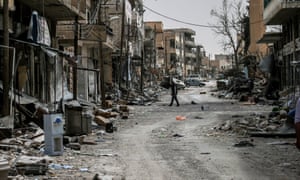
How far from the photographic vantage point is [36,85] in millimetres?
22562

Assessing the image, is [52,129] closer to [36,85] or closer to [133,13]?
[36,85]

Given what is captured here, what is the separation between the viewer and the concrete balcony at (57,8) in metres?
20.9

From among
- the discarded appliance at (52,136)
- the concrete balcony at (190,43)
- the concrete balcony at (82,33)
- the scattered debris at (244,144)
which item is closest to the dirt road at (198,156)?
the scattered debris at (244,144)

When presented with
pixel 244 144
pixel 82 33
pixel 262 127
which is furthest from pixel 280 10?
pixel 244 144

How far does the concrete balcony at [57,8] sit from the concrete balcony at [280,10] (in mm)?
11336

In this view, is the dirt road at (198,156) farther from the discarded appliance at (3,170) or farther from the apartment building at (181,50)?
the apartment building at (181,50)

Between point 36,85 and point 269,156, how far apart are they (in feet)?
41.4

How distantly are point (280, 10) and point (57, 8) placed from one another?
14.5m

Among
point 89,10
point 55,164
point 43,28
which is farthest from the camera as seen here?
point 89,10

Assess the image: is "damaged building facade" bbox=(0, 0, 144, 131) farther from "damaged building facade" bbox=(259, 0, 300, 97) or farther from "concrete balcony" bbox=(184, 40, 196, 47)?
"concrete balcony" bbox=(184, 40, 196, 47)

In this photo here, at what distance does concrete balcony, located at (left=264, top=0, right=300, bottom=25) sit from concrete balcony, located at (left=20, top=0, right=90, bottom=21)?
11.3 metres

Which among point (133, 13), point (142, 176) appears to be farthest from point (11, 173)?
point (133, 13)

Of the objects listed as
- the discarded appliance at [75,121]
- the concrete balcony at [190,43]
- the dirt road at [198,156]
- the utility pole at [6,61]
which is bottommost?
the dirt road at [198,156]

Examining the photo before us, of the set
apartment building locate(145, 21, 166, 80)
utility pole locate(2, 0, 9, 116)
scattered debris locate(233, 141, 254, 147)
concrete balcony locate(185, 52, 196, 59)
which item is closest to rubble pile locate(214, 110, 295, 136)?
scattered debris locate(233, 141, 254, 147)
